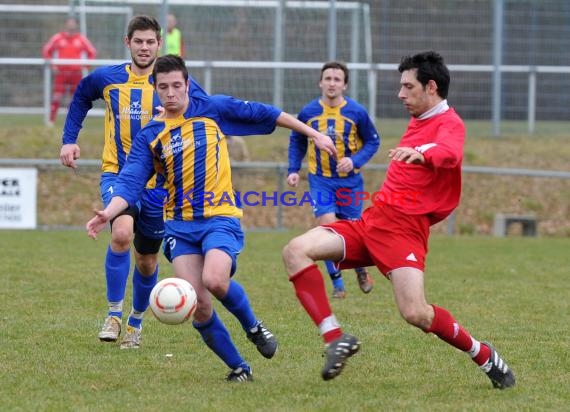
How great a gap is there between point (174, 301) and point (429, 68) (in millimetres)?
1817

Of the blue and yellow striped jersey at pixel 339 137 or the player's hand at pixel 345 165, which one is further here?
the blue and yellow striped jersey at pixel 339 137

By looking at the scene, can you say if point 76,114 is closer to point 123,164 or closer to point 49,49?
point 123,164

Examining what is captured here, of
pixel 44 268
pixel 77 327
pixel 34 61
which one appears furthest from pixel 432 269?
pixel 34 61

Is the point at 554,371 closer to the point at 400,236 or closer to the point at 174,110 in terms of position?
the point at 400,236

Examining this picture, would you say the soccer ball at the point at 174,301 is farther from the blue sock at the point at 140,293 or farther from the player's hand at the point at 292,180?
the player's hand at the point at 292,180

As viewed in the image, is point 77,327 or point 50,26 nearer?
point 77,327

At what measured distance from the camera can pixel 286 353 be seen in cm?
685

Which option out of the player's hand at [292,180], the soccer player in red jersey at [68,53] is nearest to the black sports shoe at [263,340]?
the player's hand at [292,180]

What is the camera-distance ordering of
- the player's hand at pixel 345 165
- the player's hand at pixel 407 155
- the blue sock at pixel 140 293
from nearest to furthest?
the player's hand at pixel 407 155 → the blue sock at pixel 140 293 → the player's hand at pixel 345 165

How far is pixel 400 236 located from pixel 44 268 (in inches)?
238

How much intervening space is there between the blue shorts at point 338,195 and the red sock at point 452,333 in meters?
4.41

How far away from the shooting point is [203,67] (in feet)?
53.8

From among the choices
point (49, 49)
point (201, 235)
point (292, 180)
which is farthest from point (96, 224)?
point (49, 49)

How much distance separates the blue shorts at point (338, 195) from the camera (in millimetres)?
10094
